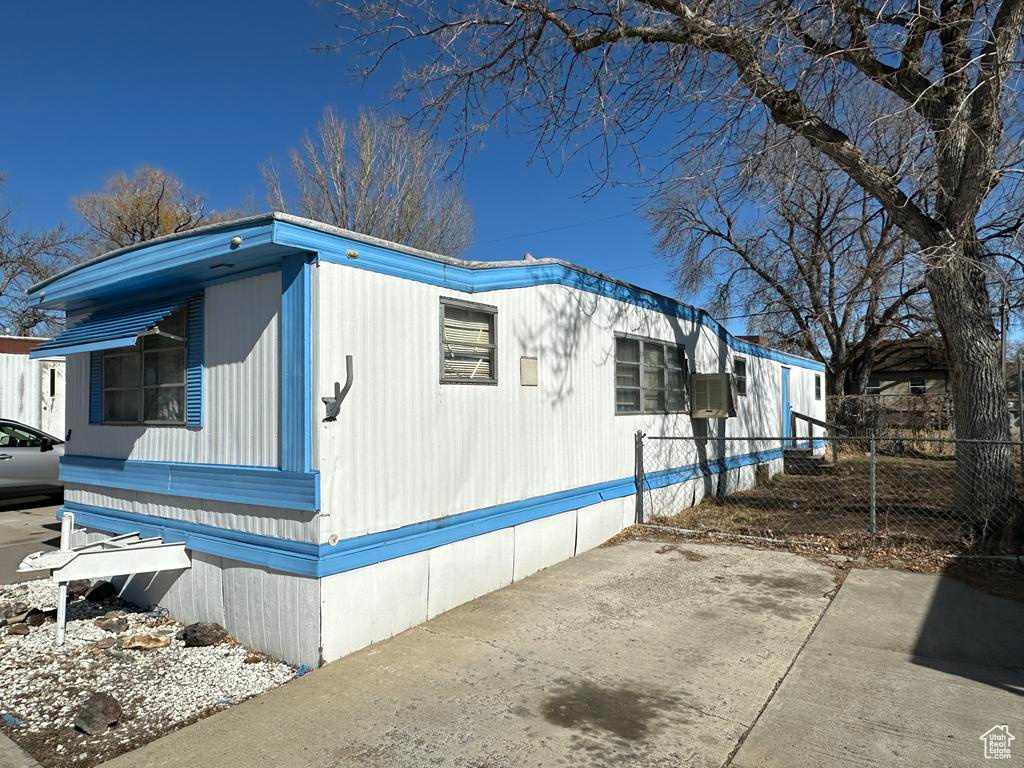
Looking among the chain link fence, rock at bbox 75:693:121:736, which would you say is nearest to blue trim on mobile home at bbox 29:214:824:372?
rock at bbox 75:693:121:736

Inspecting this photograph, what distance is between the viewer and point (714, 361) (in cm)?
1117

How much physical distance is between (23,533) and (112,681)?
21.8ft

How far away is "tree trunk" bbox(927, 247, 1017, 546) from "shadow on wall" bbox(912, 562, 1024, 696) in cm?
122

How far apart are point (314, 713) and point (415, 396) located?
2.27m

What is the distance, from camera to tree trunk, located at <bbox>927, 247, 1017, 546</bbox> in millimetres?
7141

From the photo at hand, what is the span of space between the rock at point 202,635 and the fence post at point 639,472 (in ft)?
17.0

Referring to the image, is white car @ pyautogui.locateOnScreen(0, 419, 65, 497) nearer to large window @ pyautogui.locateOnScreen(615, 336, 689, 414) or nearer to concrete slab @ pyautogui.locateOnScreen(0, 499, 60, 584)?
concrete slab @ pyautogui.locateOnScreen(0, 499, 60, 584)

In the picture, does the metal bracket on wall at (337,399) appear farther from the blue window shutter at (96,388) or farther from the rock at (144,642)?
the blue window shutter at (96,388)

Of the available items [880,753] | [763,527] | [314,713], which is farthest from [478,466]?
[763,527]

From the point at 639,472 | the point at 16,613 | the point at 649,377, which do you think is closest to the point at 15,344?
the point at 16,613

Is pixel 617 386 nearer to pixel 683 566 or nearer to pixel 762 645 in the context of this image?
pixel 683 566

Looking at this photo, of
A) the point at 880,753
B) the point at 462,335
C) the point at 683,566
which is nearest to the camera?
the point at 880,753

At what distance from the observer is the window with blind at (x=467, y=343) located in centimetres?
543

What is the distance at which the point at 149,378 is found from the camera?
5.69 meters
